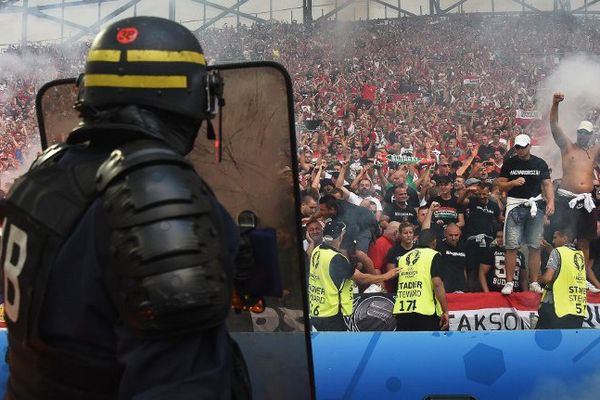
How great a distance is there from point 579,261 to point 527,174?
1.10m

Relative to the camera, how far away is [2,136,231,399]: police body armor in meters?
A: 0.92

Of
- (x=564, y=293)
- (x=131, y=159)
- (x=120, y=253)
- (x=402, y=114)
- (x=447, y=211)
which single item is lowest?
(x=564, y=293)

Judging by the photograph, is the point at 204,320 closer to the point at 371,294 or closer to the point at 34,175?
the point at 34,175

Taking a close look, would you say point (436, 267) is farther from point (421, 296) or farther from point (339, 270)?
point (339, 270)

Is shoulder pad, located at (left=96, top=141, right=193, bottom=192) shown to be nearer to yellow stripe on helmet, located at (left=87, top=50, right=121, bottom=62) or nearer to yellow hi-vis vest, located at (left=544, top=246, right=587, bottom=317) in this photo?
yellow stripe on helmet, located at (left=87, top=50, right=121, bottom=62)

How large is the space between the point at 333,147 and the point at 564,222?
4.40 m

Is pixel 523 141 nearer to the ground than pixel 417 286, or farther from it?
farther from it

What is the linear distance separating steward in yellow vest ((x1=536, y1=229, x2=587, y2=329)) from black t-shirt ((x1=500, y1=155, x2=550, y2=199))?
81cm

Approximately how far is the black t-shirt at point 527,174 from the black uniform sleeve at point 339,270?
183 centimetres

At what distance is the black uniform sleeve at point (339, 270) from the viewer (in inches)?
185

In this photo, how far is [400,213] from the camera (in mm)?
5852

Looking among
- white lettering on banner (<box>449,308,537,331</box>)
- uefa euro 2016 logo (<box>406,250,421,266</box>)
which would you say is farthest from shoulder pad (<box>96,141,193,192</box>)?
white lettering on banner (<box>449,308,537,331</box>)

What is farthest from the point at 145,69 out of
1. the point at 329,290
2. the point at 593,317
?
the point at 593,317

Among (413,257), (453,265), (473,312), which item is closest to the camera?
(413,257)
